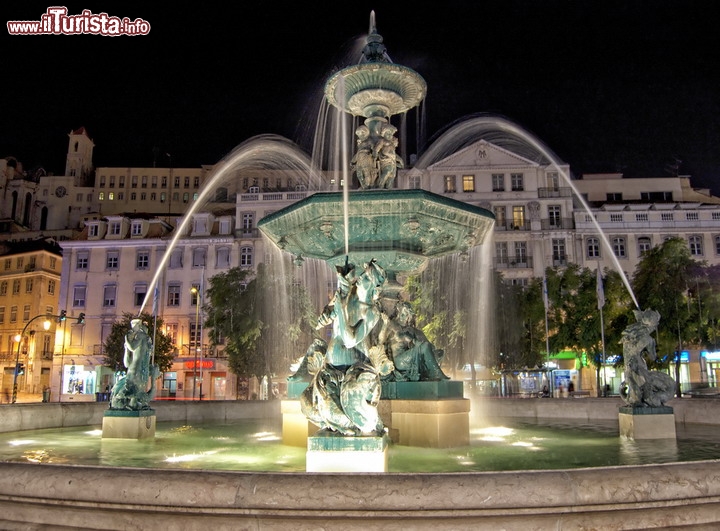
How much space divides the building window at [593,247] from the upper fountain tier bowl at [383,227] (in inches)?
1474

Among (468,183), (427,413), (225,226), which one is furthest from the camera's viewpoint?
(225,226)

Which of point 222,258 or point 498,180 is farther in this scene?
point 222,258

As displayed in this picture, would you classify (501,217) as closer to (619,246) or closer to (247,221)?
(619,246)

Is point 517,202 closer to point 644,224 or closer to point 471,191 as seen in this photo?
point 471,191

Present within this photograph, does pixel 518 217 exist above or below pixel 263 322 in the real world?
above

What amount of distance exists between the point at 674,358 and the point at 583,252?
632 inches

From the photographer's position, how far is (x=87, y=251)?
5312 cm

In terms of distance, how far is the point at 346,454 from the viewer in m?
5.84

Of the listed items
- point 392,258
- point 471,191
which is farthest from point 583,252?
point 392,258

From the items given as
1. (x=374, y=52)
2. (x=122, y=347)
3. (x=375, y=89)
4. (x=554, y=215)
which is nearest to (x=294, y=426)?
(x=375, y=89)

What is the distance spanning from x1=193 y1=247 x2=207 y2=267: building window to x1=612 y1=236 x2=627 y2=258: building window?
32.2 meters

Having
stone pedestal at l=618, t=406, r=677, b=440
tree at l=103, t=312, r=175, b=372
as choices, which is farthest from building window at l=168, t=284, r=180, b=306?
stone pedestal at l=618, t=406, r=677, b=440

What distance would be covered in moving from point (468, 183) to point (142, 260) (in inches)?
1087

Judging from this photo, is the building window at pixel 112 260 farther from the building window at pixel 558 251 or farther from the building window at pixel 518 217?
the building window at pixel 558 251
